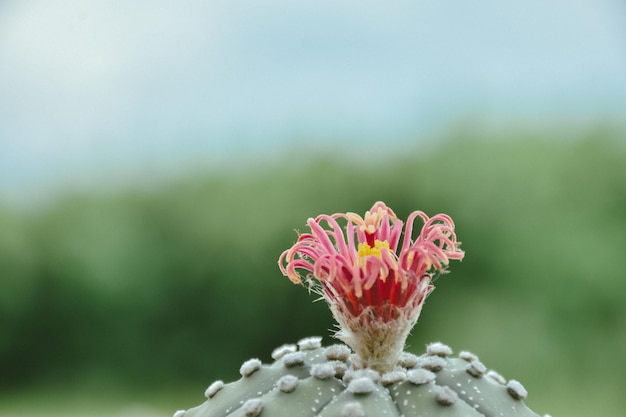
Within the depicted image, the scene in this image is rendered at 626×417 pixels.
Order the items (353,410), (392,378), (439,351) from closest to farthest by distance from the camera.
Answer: (353,410) < (392,378) < (439,351)

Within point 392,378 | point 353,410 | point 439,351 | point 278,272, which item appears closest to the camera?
point 353,410

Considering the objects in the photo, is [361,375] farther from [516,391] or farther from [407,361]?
[516,391]

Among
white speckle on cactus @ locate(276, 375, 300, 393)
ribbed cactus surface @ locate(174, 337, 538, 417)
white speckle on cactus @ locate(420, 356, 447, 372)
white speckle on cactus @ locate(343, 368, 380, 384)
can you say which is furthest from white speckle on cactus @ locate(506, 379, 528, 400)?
white speckle on cactus @ locate(276, 375, 300, 393)

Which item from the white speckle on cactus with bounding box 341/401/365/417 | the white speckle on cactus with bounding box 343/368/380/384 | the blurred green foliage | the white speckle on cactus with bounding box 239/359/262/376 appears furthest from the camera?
the blurred green foliage

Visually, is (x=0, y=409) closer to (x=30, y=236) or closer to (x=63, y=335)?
(x=63, y=335)

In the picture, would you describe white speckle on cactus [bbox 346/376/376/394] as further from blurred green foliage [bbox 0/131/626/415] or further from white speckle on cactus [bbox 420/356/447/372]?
blurred green foliage [bbox 0/131/626/415]

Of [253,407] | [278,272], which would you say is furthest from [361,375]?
[278,272]

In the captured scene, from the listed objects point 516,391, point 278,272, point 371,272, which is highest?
point 371,272

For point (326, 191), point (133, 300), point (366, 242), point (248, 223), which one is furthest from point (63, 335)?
point (366, 242)
